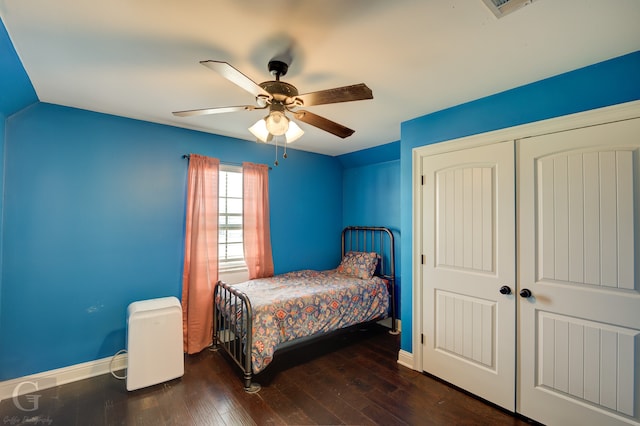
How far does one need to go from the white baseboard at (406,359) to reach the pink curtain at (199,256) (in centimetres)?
209

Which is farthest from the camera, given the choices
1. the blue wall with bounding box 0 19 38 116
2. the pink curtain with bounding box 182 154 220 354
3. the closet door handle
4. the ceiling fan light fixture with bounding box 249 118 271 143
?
the pink curtain with bounding box 182 154 220 354

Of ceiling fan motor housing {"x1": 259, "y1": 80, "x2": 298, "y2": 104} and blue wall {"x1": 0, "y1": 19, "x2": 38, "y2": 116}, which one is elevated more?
blue wall {"x1": 0, "y1": 19, "x2": 38, "y2": 116}

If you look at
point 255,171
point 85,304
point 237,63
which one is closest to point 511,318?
point 237,63

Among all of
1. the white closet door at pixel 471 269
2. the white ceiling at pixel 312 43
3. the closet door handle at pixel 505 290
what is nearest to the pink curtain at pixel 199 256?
the white ceiling at pixel 312 43

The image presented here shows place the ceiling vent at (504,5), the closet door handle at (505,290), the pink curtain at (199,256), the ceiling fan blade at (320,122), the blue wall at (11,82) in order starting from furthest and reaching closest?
the pink curtain at (199,256), the closet door handle at (505,290), the ceiling fan blade at (320,122), the blue wall at (11,82), the ceiling vent at (504,5)

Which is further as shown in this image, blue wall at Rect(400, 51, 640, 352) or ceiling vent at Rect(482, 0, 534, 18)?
blue wall at Rect(400, 51, 640, 352)

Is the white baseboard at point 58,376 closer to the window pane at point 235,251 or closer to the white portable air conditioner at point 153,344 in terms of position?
the white portable air conditioner at point 153,344

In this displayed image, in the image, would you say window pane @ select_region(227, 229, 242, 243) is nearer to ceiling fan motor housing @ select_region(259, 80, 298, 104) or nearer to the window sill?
the window sill

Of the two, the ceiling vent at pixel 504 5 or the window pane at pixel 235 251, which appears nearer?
the ceiling vent at pixel 504 5

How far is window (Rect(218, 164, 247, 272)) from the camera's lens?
3.51m

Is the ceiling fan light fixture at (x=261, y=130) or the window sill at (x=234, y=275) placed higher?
the ceiling fan light fixture at (x=261, y=130)

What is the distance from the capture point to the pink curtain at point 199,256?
3.08 meters

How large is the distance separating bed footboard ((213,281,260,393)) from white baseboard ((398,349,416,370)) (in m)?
1.42

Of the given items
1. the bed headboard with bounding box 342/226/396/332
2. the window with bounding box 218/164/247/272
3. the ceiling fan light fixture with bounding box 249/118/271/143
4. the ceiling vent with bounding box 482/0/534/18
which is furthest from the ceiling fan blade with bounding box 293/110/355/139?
the bed headboard with bounding box 342/226/396/332
